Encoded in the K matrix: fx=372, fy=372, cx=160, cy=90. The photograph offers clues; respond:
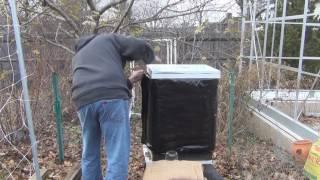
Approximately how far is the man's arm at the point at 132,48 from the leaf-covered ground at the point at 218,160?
169cm

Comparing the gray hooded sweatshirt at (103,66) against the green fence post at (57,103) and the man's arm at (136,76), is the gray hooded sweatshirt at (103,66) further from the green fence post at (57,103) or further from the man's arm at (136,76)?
the green fence post at (57,103)

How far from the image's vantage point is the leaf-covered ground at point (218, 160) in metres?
4.29

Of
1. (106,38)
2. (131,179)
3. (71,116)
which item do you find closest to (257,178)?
(131,179)

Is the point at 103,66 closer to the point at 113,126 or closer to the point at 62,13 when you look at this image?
the point at 113,126

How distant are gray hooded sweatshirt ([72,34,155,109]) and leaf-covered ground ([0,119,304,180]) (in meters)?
1.55

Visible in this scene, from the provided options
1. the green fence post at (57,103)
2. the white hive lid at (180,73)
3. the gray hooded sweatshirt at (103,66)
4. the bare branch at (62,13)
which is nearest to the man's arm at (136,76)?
the white hive lid at (180,73)

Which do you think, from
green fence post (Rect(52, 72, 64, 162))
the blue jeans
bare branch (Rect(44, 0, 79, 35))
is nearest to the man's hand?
the blue jeans

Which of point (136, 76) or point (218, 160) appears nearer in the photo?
point (136, 76)

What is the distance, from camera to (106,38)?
3162 mm

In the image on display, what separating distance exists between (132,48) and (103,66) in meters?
0.30

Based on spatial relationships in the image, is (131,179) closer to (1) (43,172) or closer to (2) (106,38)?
(1) (43,172)

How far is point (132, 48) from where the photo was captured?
3.16m

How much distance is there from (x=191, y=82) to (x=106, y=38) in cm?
89

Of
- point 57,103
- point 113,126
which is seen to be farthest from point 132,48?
point 57,103
